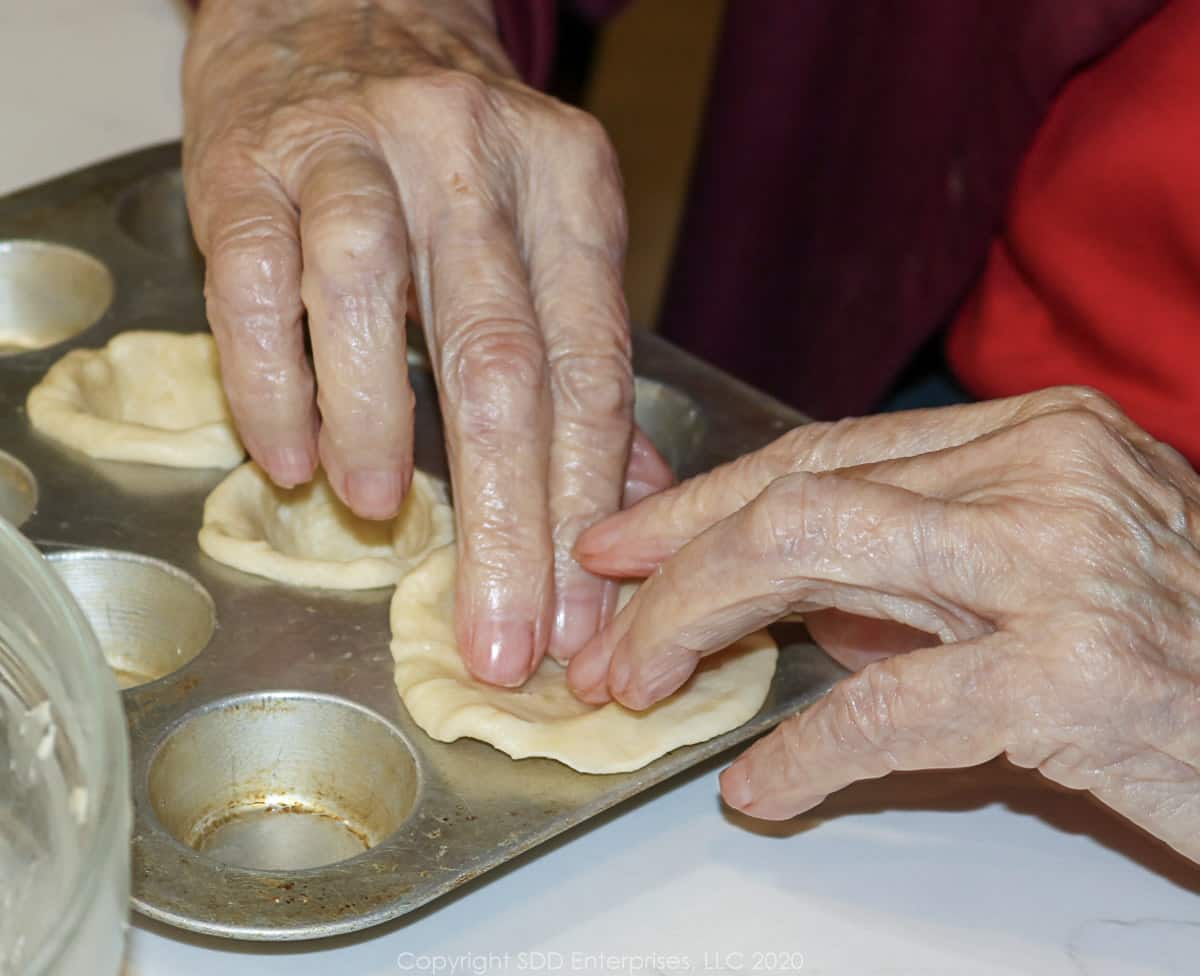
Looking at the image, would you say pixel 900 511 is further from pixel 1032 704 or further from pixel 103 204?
pixel 103 204

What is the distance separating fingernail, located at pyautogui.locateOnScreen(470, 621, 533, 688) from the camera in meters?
1.68

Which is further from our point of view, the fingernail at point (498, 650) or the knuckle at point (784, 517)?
the fingernail at point (498, 650)

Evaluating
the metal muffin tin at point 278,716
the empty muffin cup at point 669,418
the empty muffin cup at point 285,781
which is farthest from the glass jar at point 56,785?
the empty muffin cup at point 669,418

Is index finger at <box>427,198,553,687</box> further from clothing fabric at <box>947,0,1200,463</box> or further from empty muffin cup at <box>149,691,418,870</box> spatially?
clothing fabric at <box>947,0,1200,463</box>

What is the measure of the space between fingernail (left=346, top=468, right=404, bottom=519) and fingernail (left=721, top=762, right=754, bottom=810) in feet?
1.64

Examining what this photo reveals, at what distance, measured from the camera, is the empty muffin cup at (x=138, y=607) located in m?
1.81

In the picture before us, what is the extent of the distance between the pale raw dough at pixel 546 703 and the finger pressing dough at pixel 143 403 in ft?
1.33

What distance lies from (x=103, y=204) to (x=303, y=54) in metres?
0.58

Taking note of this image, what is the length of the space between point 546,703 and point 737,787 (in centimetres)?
28

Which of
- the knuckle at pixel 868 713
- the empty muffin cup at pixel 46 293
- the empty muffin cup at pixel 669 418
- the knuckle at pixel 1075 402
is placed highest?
the knuckle at pixel 1075 402

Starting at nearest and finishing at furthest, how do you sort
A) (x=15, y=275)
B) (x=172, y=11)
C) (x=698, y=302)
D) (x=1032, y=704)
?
1. (x=1032, y=704)
2. (x=15, y=275)
3. (x=172, y=11)
4. (x=698, y=302)

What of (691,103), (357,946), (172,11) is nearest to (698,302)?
(172,11)

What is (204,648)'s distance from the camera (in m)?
1.69

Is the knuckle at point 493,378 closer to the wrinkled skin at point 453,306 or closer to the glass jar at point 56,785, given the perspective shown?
the wrinkled skin at point 453,306
